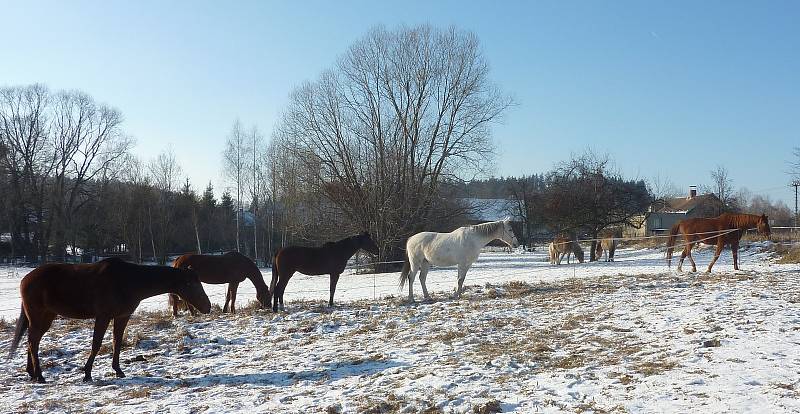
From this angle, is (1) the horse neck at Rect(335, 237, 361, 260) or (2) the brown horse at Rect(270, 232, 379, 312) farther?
(1) the horse neck at Rect(335, 237, 361, 260)

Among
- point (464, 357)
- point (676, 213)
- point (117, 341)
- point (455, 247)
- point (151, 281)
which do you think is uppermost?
point (676, 213)

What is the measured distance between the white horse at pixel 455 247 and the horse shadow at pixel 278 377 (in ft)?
17.3

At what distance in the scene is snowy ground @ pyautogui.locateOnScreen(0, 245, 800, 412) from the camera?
545 centimetres

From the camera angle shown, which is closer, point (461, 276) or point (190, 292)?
point (190, 292)

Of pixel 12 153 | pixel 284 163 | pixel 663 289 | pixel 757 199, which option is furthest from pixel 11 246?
pixel 757 199

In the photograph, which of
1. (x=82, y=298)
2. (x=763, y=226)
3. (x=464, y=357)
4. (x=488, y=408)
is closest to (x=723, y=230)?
(x=763, y=226)

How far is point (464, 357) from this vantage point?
7.13 meters

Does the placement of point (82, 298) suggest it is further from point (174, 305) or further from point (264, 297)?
point (264, 297)

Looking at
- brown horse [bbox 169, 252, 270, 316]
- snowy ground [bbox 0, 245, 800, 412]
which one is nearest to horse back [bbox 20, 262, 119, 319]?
snowy ground [bbox 0, 245, 800, 412]

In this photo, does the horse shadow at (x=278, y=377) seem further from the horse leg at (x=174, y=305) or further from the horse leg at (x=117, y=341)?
the horse leg at (x=174, y=305)

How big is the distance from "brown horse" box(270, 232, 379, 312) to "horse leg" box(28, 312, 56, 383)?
4.71 meters

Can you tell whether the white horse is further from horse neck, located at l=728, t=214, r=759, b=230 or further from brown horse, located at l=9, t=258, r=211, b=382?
horse neck, located at l=728, t=214, r=759, b=230

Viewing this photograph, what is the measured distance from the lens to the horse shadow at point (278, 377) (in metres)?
6.90

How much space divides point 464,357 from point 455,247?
5821mm
